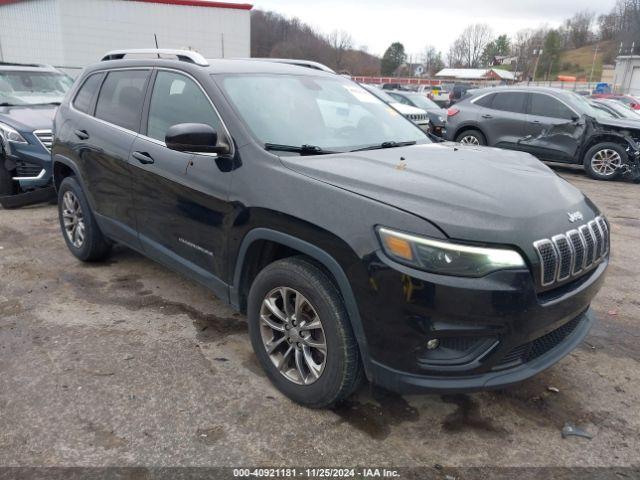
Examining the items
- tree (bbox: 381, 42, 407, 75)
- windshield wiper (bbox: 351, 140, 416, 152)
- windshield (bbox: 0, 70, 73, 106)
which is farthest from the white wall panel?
tree (bbox: 381, 42, 407, 75)

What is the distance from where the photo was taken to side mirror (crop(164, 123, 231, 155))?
2.71 metres

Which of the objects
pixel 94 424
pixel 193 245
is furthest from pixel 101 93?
pixel 94 424

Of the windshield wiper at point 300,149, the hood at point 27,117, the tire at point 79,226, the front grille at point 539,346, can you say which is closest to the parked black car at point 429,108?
the hood at point 27,117

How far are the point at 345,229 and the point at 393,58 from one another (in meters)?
110

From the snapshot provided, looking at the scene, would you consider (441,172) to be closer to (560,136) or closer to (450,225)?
(450,225)

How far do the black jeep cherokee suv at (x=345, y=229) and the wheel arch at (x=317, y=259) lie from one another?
0.03 ft

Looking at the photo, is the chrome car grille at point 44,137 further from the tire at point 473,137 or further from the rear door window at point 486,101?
the rear door window at point 486,101

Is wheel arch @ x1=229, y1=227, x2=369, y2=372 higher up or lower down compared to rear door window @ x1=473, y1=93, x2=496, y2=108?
lower down

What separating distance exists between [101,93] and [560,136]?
347 inches

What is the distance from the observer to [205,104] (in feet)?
10.2

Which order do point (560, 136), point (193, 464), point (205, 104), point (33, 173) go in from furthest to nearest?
point (560, 136), point (33, 173), point (205, 104), point (193, 464)

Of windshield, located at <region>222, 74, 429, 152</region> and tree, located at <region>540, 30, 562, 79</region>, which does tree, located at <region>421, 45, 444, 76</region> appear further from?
windshield, located at <region>222, 74, 429, 152</region>

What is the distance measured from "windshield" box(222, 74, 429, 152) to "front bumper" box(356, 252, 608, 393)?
119 centimetres

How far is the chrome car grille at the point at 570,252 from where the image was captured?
2203 mm
